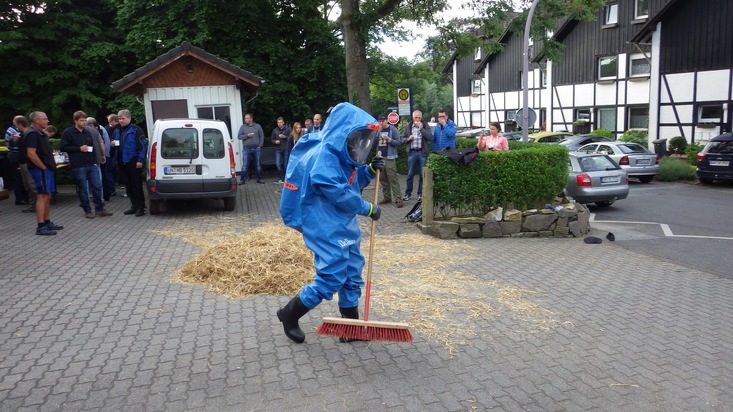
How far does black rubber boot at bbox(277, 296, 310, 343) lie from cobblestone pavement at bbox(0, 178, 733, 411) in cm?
9

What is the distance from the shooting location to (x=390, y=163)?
504 inches

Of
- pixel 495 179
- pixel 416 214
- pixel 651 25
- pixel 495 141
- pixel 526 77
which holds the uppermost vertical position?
pixel 651 25

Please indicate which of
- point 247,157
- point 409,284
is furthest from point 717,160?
point 409,284

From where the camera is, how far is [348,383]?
4246 mm

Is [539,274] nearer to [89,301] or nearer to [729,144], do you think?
[89,301]

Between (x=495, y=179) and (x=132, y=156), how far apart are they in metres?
7.05

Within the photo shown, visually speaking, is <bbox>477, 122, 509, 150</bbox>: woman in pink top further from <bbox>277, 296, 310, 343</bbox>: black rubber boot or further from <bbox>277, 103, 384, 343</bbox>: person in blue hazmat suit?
<bbox>277, 296, 310, 343</bbox>: black rubber boot

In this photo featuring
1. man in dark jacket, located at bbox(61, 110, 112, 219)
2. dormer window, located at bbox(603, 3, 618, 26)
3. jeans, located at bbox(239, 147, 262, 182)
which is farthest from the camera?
dormer window, located at bbox(603, 3, 618, 26)

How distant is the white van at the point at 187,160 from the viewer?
37.8 feet

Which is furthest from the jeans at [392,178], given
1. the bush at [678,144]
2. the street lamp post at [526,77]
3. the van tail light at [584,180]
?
the bush at [678,144]

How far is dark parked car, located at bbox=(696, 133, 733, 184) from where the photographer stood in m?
17.8

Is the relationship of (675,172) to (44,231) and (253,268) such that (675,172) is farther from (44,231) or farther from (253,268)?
(44,231)

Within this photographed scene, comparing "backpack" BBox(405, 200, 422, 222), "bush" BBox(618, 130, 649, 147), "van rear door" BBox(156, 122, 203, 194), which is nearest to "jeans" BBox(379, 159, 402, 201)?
"backpack" BBox(405, 200, 422, 222)

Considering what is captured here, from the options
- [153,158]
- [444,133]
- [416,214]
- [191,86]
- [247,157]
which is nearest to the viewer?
[416,214]
